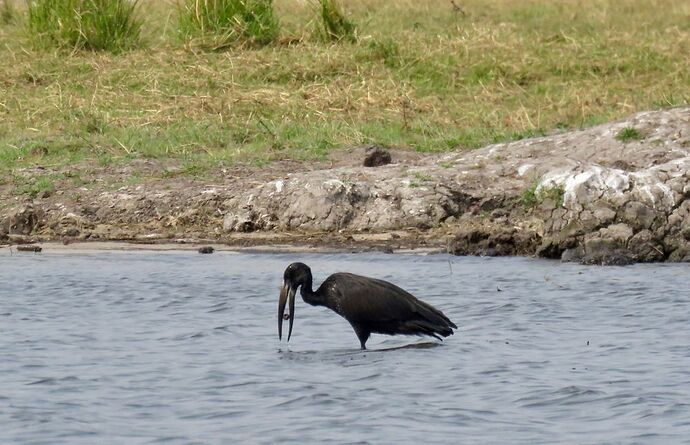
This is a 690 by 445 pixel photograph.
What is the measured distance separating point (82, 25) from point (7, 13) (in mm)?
2961

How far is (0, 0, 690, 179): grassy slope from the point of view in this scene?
47.4 feet

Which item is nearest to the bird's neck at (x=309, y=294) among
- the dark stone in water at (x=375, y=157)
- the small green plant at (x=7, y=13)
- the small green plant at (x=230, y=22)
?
the dark stone in water at (x=375, y=157)

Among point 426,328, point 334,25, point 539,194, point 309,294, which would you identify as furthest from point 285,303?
point 334,25

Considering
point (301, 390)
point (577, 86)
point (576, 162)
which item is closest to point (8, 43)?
point (577, 86)

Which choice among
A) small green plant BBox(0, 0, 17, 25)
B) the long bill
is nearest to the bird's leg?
the long bill

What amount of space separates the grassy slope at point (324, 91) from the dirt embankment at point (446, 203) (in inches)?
30.4

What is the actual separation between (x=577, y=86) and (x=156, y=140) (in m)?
4.83

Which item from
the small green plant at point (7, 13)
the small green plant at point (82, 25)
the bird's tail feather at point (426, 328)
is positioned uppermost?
the small green plant at point (7, 13)

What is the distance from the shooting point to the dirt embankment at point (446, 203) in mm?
11602

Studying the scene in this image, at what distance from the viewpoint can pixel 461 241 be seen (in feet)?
38.2

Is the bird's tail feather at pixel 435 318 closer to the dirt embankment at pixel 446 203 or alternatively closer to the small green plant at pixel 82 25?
the dirt embankment at pixel 446 203

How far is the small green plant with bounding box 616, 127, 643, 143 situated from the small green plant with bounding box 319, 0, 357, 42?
211 inches

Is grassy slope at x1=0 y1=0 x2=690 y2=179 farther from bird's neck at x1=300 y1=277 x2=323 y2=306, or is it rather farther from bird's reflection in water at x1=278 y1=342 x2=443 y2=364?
bird's reflection in water at x1=278 y1=342 x2=443 y2=364

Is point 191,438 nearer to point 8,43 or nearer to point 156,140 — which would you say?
point 156,140
